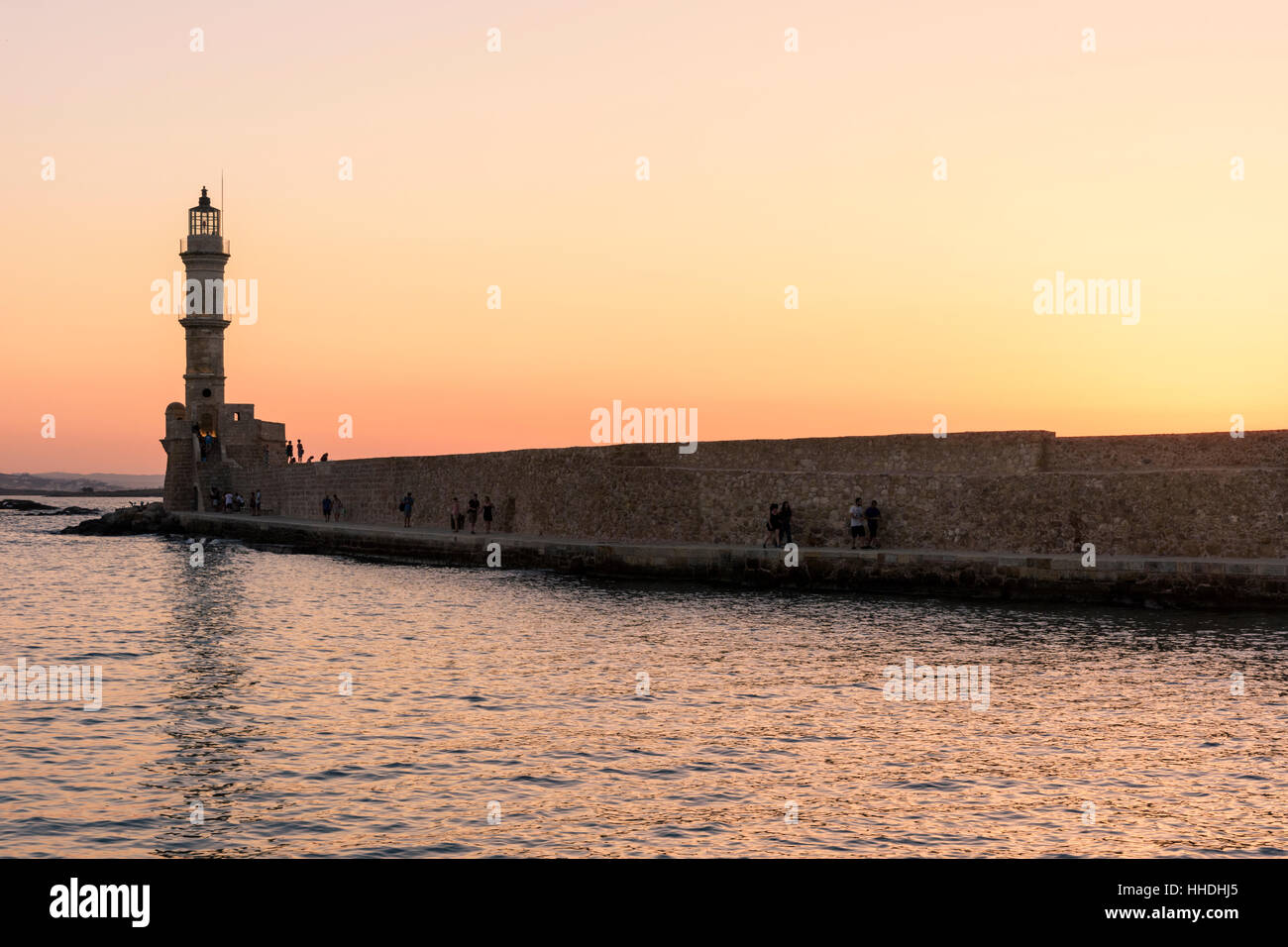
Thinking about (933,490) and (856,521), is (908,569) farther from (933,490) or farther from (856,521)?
(933,490)

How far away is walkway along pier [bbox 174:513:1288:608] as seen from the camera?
1997 centimetres

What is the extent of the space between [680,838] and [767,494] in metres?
19.9

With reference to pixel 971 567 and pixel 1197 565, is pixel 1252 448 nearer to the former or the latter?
pixel 1197 565

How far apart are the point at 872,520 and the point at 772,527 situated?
92.8 inches

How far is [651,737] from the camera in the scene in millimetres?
10570

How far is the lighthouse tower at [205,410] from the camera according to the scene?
53438mm

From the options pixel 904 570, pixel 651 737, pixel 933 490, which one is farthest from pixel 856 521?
pixel 651 737

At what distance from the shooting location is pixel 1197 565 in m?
20.2

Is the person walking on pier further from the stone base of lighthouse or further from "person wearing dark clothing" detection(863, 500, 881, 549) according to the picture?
the stone base of lighthouse

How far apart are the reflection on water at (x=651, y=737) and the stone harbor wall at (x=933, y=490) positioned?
2.93 meters

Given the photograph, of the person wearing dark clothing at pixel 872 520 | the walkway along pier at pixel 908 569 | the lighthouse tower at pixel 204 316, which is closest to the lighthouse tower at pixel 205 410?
the lighthouse tower at pixel 204 316

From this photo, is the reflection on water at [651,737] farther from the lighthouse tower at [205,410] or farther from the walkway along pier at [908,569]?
the lighthouse tower at [205,410]
